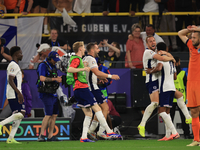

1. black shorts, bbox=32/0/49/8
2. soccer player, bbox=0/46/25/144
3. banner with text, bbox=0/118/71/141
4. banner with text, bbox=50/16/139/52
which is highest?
black shorts, bbox=32/0/49/8

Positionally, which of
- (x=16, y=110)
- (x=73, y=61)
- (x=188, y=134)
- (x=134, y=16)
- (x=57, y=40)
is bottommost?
(x=188, y=134)

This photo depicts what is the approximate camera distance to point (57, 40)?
1111 cm

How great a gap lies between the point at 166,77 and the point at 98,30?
3.87 meters

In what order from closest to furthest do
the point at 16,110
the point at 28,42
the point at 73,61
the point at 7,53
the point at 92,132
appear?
the point at 73,61 < the point at 16,110 < the point at 92,132 < the point at 7,53 < the point at 28,42

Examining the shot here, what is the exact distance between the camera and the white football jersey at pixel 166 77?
25.9ft

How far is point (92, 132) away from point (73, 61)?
6.71 feet

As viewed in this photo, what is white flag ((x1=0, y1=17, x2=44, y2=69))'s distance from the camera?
11.4 meters

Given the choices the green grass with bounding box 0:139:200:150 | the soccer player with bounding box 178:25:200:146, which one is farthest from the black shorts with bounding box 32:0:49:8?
the soccer player with bounding box 178:25:200:146

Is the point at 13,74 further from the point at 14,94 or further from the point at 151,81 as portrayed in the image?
the point at 151,81

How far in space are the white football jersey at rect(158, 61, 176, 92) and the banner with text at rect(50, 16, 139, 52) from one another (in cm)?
321

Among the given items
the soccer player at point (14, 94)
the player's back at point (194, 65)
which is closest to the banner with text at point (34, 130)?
the soccer player at point (14, 94)

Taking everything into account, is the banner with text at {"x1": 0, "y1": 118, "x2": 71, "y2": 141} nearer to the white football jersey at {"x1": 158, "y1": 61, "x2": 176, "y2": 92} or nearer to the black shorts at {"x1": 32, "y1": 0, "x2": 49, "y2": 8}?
the white football jersey at {"x1": 158, "y1": 61, "x2": 176, "y2": 92}

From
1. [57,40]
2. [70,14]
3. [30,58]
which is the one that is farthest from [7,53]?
[70,14]

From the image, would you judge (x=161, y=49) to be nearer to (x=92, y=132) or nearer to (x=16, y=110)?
(x=92, y=132)
